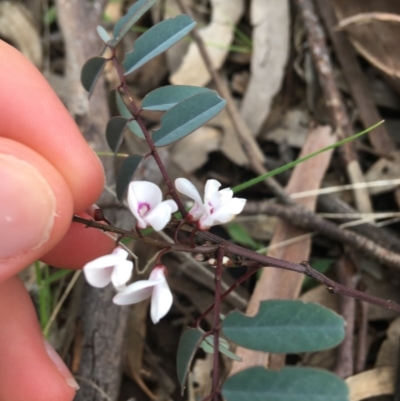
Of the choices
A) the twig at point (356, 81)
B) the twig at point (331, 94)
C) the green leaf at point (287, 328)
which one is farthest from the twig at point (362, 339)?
the green leaf at point (287, 328)

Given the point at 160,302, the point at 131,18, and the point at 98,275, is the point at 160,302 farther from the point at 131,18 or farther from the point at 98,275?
the point at 131,18

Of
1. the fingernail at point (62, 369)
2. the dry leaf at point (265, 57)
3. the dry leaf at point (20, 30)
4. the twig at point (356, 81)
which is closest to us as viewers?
the fingernail at point (62, 369)

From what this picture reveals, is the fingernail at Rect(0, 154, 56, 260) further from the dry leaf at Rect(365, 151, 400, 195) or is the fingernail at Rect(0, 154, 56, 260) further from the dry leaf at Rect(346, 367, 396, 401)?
the dry leaf at Rect(365, 151, 400, 195)

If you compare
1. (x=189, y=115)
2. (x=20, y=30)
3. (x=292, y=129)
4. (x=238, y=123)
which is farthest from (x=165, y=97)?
(x=20, y=30)

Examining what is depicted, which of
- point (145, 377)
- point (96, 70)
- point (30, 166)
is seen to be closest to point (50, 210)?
point (30, 166)

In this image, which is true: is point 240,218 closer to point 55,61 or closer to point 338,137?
point 338,137

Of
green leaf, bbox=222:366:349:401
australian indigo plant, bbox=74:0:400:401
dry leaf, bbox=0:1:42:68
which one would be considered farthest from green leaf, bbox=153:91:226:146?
dry leaf, bbox=0:1:42:68

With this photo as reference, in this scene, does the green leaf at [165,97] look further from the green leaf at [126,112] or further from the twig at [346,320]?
the twig at [346,320]
